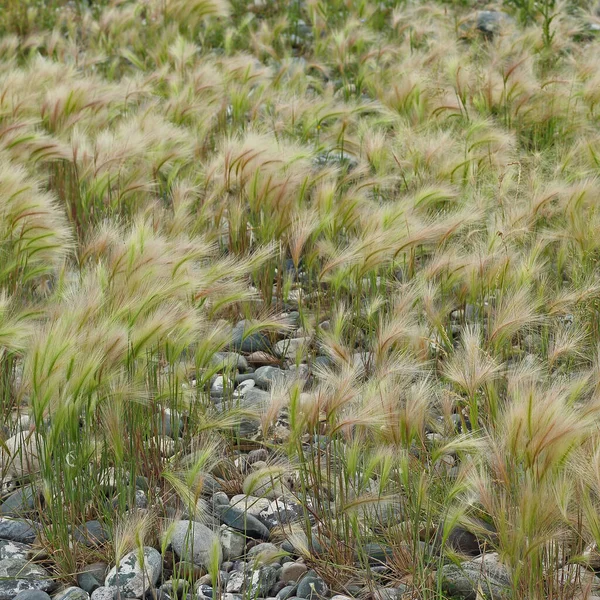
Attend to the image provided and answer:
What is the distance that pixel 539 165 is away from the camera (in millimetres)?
3535

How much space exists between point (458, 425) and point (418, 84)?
6.39ft

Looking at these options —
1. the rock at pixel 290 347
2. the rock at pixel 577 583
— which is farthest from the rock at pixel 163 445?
the rock at pixel 577 583

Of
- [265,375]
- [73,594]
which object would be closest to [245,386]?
[265,375]

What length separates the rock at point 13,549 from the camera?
2.02m

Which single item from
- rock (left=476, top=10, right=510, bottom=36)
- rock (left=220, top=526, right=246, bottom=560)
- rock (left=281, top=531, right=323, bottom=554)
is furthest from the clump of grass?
rock (left=476, top=10, right=510, bottom=36)

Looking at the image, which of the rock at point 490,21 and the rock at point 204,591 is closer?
the rock at point 204,591

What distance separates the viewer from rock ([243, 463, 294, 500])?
1981mm

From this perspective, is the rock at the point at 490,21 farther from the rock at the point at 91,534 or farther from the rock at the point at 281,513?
the rock at the point at 91,534

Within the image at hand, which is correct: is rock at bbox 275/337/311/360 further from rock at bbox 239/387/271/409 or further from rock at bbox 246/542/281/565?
rock at bbox 246/542/281/565

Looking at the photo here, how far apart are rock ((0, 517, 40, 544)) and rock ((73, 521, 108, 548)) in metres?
0.10

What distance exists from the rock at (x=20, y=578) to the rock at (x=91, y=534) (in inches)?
4.1

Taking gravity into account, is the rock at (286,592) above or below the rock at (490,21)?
below

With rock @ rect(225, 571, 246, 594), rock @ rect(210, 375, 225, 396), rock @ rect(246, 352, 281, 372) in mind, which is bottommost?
rock @ rect(246, 352, 281, 372)

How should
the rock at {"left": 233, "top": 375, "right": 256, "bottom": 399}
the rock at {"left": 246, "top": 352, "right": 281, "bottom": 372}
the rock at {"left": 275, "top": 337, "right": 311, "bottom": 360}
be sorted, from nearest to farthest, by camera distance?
the rock at {"left": 233, "top": 375, "right": 256, "bottom": 399}, the rock at {"left": 275, "top": 337, "right": 311, "bottom": 360}, the rock at {"left": 246, "top": 352, "right": 281, "bottom": 372}
